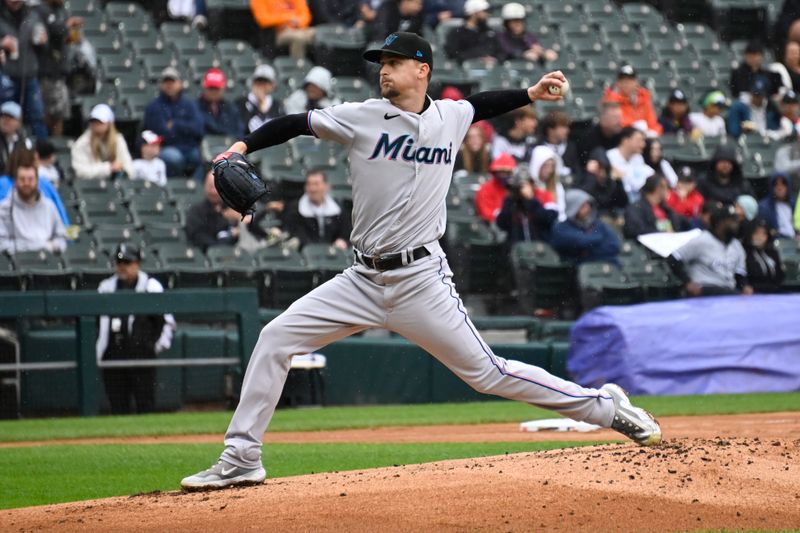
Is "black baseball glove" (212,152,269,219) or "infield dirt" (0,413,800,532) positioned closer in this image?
"infield dirt" (0,413,800,532)

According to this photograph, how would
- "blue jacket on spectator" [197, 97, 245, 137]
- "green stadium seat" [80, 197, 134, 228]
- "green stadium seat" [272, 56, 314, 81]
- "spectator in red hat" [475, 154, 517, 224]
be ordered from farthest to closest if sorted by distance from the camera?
1. "green stadium seat" [272, 56, 314, 81]
2. "blue jacket on spectator" [197, 97, 245, 137]
3. "spectator in red hat" [475, 154, 517, 224]
4. "green stadium seat" [80, 197, 134, 228]

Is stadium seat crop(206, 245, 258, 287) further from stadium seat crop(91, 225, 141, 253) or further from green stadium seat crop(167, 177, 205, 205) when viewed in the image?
green stadium seat crop(167, 177, 205, 205)

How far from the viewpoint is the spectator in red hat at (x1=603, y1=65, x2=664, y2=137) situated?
670 inches

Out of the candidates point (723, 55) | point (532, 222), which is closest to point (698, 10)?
point (723, 55)

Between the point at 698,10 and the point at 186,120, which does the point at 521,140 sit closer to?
the point at 186,120

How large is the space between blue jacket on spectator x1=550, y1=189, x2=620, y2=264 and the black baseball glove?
868cm

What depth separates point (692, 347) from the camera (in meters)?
13.4

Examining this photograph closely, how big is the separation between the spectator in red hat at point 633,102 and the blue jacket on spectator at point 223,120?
4.55m

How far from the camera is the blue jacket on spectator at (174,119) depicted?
15.1 meters

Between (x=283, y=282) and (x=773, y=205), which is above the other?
(x=773, y=205)

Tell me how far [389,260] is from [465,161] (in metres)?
9.85

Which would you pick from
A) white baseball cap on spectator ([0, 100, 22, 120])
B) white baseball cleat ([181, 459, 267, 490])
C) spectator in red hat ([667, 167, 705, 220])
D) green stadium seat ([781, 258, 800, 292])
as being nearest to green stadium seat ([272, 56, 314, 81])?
white baseball cap on spectator ([0, 100, 22, 120])

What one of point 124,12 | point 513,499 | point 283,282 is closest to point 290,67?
point 124,12

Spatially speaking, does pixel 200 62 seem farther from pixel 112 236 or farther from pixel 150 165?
pixel 112 236
